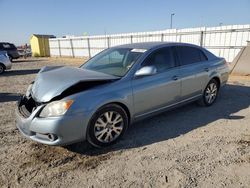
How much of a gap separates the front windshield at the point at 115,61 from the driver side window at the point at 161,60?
19 cm

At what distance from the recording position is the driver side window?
4.14 metres

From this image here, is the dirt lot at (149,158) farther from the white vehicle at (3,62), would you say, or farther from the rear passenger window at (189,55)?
the white vehicle at (3,62)

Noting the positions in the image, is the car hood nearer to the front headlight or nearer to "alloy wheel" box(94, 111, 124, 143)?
the front headlight

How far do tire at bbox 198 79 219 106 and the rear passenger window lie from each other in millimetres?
638

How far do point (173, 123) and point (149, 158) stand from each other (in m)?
1.41

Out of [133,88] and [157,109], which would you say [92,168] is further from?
[157,109]

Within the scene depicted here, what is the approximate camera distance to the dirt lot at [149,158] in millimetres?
2814

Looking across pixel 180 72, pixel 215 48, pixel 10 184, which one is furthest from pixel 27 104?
pixel 215 48

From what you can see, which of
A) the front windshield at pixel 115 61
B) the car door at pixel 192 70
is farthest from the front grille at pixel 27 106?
the car door at pixel 192 70

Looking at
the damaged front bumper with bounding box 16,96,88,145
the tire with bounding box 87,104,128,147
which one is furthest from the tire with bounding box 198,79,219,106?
the damaged front bumper with bounding box 16,96,88,145

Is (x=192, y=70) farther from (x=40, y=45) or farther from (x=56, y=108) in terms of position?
(x=40, y=45)

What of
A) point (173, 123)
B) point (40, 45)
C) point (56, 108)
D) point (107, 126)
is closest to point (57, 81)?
point (56, 108)

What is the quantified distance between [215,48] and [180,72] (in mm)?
10225

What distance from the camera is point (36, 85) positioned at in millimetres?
3756
